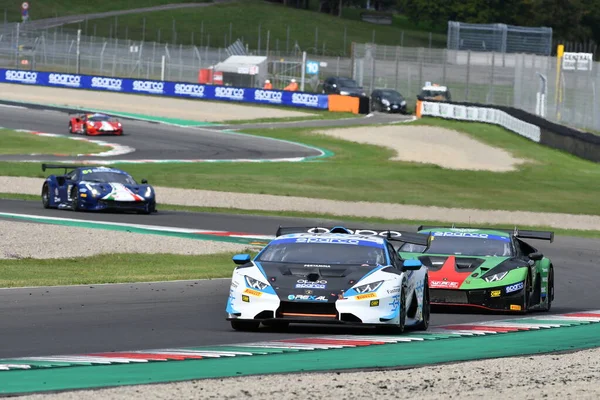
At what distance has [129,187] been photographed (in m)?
29.4

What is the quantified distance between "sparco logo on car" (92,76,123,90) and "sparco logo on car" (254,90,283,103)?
27.2ft

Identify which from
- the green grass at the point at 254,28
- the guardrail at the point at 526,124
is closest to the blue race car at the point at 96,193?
the guardrail at the point at 526,124

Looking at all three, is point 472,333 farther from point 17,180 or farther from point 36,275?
point 17,180

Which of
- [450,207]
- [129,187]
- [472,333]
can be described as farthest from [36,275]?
[450,207]

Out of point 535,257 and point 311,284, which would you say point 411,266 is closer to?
point 311,284

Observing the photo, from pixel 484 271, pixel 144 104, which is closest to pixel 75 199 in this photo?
→ pixel 484 271

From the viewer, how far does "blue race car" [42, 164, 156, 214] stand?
29188mm

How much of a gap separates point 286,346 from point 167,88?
203 feet

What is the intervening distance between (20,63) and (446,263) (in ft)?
224

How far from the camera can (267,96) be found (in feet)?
234

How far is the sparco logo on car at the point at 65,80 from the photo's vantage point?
73125 millimetres

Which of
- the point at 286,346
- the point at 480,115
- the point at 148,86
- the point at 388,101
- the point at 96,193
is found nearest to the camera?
the point at 286,346

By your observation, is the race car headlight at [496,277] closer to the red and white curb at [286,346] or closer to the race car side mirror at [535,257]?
the race car side mirror at [535,257]

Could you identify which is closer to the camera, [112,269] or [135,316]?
[135,316]
